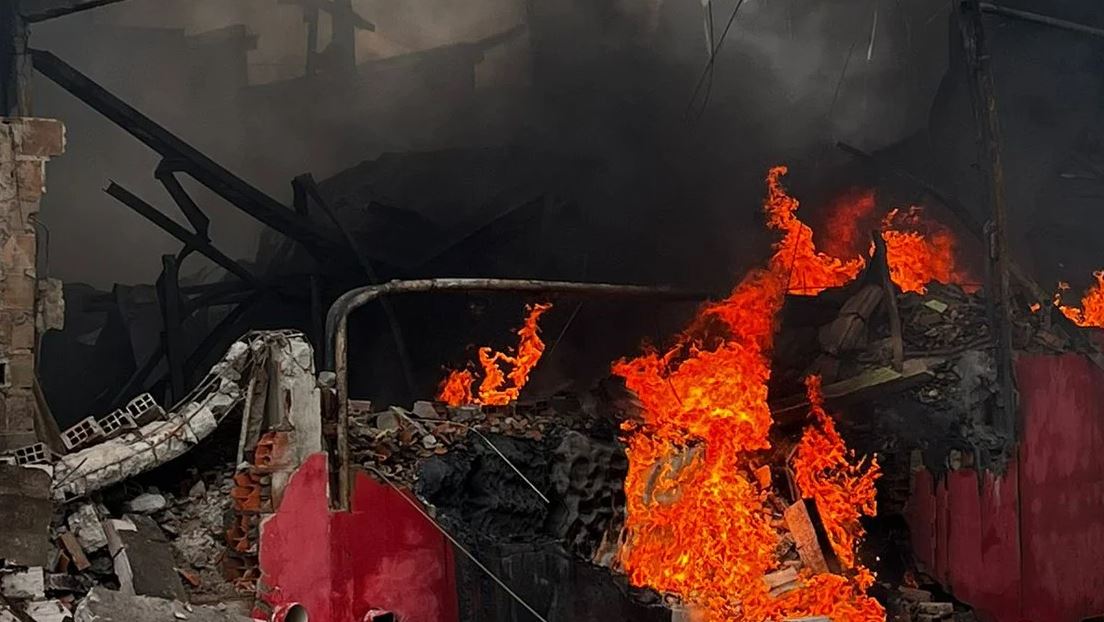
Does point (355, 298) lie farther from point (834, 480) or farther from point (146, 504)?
point (834, 480)

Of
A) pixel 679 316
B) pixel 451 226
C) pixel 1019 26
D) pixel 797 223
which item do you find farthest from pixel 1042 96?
pixel 451 226

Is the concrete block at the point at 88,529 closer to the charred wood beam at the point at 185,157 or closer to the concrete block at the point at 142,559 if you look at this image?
the concrete block at the point at 142,559

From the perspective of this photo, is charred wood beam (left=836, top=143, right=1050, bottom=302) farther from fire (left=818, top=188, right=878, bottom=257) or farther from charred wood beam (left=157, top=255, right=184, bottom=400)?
charred wood beam (left=157, top=255, right=184, bottom=400)

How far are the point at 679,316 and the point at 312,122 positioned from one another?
8.63 meters

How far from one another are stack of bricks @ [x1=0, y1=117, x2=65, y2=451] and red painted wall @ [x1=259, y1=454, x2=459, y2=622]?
89.9 inches

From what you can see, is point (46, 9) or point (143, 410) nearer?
point (143, 410)

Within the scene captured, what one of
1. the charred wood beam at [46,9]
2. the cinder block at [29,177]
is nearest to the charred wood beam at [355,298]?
the cinder block at [29,177]

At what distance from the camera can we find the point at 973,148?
58.6 feet

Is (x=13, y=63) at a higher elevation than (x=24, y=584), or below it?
higher

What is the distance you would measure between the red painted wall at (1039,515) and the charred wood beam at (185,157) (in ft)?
31.7

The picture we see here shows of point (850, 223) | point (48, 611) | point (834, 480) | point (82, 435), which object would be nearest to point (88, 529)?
point (48, 611)

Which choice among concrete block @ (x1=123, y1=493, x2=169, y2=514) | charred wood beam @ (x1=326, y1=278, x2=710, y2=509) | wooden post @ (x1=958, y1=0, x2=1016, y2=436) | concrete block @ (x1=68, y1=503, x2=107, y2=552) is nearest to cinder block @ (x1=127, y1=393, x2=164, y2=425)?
concrete block @ (x1=123, y1=493, x2=169, y2=514)

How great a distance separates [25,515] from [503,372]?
871 centimetres

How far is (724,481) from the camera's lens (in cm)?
1288
